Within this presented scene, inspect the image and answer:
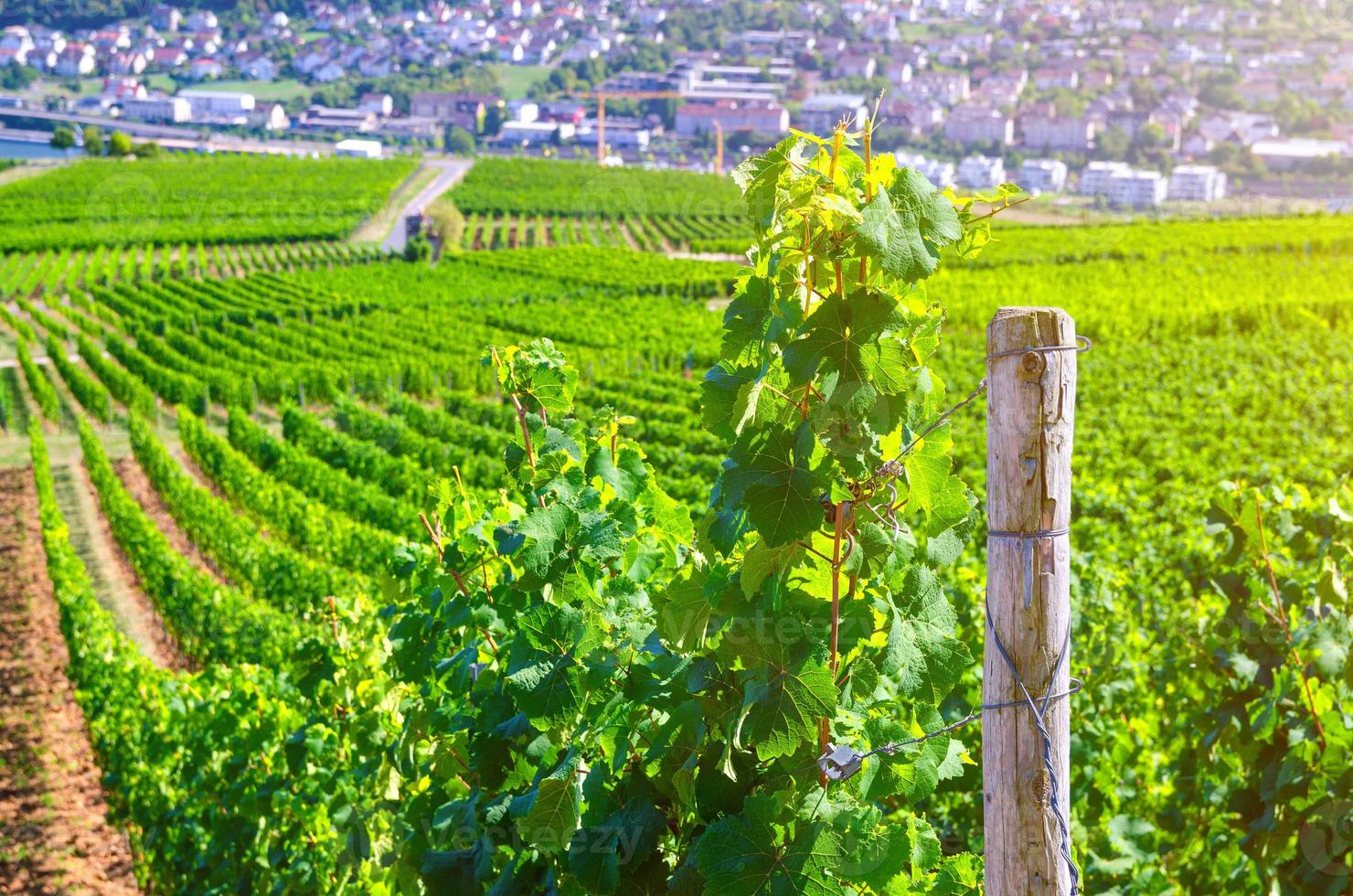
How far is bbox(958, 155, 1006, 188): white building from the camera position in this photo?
8331 cm

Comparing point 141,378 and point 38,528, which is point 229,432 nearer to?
point 38,528

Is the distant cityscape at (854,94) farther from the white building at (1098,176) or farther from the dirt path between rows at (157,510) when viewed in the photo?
the dirt path between rows at (157,510)

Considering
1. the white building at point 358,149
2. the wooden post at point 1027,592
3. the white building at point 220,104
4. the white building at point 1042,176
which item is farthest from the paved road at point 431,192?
the white building at point 220,104

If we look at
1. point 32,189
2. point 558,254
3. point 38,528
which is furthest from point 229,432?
point 32,189

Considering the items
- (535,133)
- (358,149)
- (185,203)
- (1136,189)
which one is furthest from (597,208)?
(535,133)

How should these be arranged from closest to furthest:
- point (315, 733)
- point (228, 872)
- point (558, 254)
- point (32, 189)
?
1. point (315, 733)
2. point (228, 872)
3. point (558, 254)
4. point (32, 189)

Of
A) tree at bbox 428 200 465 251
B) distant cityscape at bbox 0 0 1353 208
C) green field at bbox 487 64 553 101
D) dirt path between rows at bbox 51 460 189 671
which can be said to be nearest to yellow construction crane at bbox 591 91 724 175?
distant cityscape at bbox 0 0 1353 208

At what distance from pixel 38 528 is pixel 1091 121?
118486 mm

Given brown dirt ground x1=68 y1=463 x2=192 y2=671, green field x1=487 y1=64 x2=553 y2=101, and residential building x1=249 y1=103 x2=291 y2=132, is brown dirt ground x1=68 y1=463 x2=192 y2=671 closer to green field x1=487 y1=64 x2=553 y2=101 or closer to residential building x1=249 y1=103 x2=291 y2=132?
residential building x1=249 y1=103 x2=291 y2=132

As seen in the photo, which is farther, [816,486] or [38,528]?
[38,528]

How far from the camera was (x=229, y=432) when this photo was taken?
22766 mm

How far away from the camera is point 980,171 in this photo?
9075 cm

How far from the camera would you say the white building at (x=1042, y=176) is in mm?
85500

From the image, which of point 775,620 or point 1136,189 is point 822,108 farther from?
point 775,620
